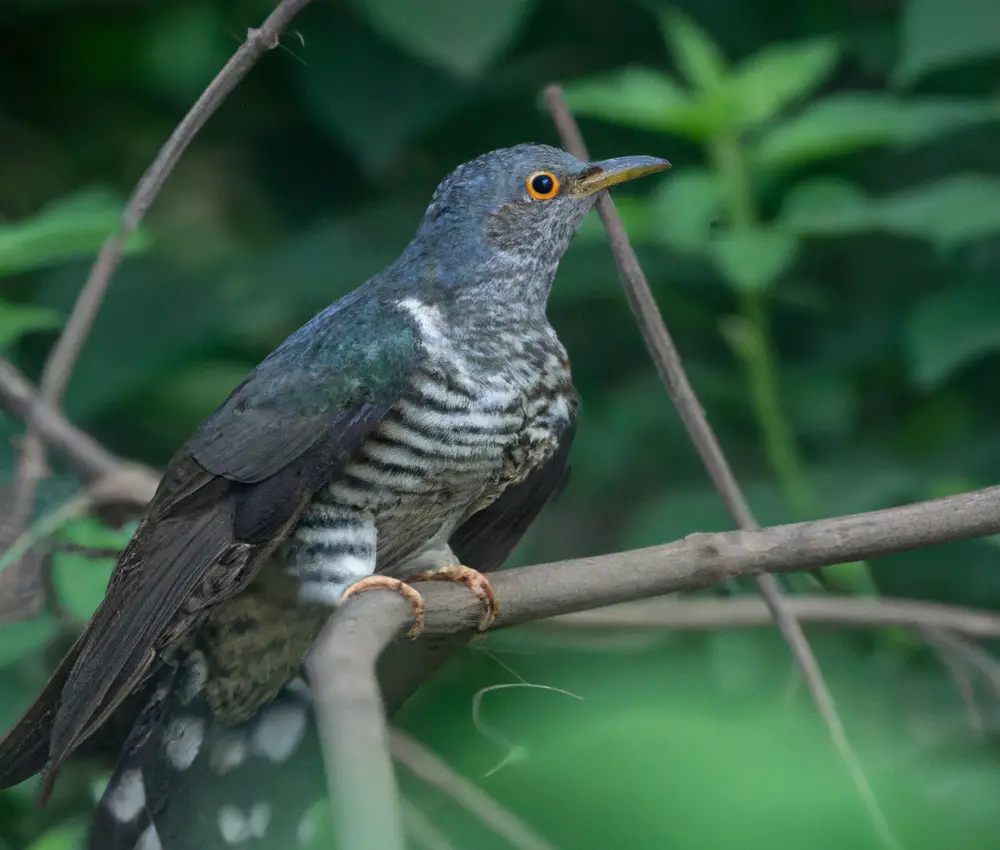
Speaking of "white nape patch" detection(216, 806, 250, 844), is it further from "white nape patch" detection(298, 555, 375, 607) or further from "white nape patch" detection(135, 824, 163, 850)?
"white nape patch" detection(298, 555, 375, 607)

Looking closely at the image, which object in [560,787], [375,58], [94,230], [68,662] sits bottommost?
[560,787]

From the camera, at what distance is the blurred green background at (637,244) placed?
255cm

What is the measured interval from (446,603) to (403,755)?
1.05 ft

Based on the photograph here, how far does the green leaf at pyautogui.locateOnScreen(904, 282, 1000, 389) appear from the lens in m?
2.66

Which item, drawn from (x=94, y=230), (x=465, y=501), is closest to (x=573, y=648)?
(x=465, y=501)

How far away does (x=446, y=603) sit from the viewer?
5.83ft

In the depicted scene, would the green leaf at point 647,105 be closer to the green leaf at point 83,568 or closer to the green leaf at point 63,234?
the green leaf at point 63,234

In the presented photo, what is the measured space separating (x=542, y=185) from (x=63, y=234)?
2.75 ft

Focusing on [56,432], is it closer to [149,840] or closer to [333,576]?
[149,840]

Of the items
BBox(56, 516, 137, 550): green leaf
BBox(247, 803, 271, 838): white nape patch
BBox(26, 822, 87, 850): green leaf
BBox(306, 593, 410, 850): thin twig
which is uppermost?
BBox(56, 516, 137, 550): green leaf

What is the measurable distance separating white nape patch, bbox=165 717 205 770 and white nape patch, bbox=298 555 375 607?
0.47 metres

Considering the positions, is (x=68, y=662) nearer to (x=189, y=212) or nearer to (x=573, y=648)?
(x=573, y=648)

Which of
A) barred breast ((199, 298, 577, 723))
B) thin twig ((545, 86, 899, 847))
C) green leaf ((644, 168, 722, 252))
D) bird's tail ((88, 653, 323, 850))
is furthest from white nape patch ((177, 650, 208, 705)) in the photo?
green leaf ((644, 168, 722, 252))

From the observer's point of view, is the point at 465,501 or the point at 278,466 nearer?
the point at 278,466
